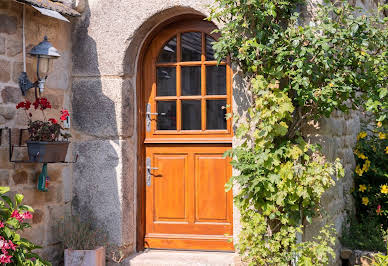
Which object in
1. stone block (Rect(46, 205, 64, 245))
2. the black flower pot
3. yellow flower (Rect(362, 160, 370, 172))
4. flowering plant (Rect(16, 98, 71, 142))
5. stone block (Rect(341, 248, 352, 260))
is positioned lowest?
stone block (Rect(341, 248, 352, 260))

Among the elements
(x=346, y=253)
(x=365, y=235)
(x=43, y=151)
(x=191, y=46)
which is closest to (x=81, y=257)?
(x=43, y=151)

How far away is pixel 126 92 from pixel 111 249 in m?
1.50

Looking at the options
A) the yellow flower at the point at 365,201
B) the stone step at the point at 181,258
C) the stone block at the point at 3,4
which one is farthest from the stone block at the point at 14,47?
the yellow flower at the point at 365,201

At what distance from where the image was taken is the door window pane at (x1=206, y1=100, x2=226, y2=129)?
5.03 metres

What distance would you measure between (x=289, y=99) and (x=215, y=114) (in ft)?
3.18

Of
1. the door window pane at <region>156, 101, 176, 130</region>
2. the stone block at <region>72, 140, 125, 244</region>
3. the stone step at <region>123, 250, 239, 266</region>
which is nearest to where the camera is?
the stone step at <region>123, 250, 239, 266</region>

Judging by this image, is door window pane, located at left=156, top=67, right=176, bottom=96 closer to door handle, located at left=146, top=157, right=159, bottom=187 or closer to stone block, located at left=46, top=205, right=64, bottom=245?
door handle, located at left=146, top=157, right=159, bottom=187

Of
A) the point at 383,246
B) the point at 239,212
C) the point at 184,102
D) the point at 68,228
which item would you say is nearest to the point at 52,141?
the point at 68,228

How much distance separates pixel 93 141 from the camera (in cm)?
510

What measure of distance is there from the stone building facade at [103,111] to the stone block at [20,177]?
0.28 m

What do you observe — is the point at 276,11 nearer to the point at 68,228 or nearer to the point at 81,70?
the point at 81,70

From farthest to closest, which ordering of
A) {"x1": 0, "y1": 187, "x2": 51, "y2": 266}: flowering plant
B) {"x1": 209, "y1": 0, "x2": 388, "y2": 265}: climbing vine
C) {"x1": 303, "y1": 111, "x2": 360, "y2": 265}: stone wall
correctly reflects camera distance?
{"x1": 303, "y1": 111, "x2": 360, "y2": 265}: stone wall < {"x1": 209, "y1": 0, "x2": 388, "y2": 265}: climbing vine < {"x1": 0, "y1": 187, "x2": 51, "y2": 266}: flowering plant

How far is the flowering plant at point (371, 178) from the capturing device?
19.1 feet

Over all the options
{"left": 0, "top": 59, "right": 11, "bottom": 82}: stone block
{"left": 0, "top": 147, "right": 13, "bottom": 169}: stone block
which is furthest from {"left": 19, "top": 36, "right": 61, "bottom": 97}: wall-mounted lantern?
{"left": 0, "top": 147, "right": 13, "bottom": 169}: stone block
